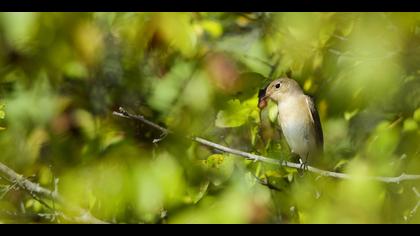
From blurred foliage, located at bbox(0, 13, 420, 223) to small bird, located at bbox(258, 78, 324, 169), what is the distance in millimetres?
69

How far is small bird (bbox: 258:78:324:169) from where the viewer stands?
193 centimetres

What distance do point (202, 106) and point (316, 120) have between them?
39 centimetres

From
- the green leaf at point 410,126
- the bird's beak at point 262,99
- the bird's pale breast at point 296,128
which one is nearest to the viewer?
the green leaf at point 410,126

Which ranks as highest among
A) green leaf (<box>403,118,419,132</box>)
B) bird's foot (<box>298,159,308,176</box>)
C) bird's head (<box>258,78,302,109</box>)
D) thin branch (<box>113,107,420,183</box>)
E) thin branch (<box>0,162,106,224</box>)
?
bird's head (<box>258,78,302,109</box>)

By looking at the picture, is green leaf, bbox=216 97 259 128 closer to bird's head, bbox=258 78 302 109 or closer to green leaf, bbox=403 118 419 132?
bird's head, bbox=258 78 302 109

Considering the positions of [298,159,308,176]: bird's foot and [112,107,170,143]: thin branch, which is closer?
[112,107,170,143]: thin branch

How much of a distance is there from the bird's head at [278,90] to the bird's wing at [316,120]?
0.16 feet

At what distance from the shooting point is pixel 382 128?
1770 millimetres

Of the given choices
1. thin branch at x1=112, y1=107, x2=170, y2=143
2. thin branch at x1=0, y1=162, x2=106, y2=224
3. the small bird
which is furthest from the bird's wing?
thin branch at x1=0, y1=162, x2=106, y2=224

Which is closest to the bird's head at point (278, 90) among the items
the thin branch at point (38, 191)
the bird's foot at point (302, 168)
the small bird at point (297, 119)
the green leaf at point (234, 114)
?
the small bird at point (297, 119)

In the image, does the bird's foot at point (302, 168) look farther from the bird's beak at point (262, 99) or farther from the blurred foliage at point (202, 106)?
the bird's beak at point (262, 99)

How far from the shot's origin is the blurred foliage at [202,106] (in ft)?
5.72

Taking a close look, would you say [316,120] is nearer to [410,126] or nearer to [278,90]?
[278,90]
